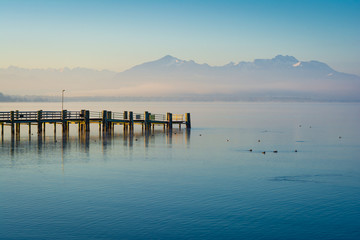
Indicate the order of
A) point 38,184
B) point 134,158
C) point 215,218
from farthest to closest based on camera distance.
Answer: point 134,158
point 38,184
point 215,218

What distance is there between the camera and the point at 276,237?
20031 millimetres

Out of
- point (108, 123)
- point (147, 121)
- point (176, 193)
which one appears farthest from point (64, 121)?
point (176, 193)

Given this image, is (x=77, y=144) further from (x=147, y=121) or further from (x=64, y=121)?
(x=147, y=121)

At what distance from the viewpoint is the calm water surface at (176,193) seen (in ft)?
69.0

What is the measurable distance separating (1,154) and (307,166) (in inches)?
1093

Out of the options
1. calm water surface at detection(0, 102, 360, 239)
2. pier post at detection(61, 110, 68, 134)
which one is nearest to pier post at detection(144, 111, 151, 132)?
pier post at detection(61, 110, 68, 134)

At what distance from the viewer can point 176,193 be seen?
28203 millimetres

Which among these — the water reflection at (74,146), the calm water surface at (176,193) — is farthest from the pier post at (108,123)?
the calm water surface at (176,193)

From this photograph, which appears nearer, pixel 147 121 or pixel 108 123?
pixel 108 123

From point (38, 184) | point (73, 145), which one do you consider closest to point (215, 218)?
point (38, 184)

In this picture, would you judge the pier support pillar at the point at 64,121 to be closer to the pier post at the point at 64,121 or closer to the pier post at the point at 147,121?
the pier post at the point at 64,121

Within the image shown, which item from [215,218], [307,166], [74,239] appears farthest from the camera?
[307,166]

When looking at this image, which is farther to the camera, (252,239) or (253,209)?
(253,209)

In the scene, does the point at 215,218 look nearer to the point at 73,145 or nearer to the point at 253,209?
the point at 253,209
